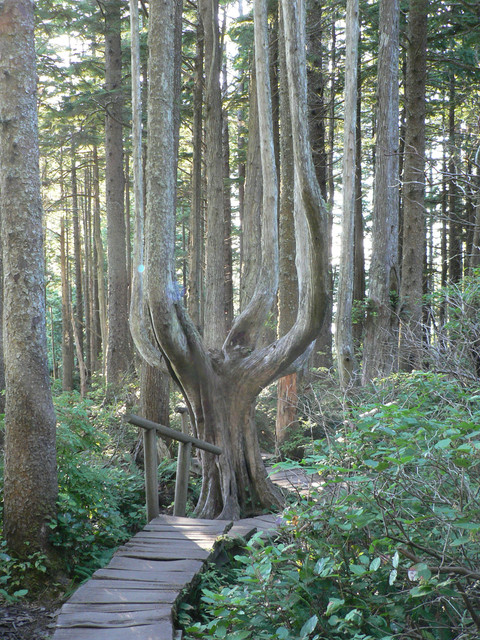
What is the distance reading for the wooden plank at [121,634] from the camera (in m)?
4.29

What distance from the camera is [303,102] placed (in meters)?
7.33

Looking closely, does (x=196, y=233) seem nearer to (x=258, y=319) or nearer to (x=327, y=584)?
(x=258, y=319)

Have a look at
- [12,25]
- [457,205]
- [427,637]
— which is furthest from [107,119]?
[427,637]

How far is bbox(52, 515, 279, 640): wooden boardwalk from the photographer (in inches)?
175

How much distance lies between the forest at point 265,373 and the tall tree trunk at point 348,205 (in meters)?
0.04

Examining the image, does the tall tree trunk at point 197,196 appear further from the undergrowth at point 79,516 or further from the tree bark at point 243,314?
the undergrowth at point 79,516

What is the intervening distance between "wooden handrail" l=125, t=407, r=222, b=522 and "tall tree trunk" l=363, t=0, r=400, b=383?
5.71 m

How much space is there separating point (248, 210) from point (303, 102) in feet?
14.2

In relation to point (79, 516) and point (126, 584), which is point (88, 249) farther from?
point (126, 584)

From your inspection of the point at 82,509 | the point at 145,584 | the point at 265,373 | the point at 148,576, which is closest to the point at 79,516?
the point at 82,509

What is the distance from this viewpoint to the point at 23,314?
647 centimetres

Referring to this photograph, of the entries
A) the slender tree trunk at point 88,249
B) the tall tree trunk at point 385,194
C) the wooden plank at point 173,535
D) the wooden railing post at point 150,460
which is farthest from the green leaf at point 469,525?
the slender tree trunk at point 88,249

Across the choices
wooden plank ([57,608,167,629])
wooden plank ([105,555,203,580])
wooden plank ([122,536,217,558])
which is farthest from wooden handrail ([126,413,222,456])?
wooden plank ([57,608,167,629])

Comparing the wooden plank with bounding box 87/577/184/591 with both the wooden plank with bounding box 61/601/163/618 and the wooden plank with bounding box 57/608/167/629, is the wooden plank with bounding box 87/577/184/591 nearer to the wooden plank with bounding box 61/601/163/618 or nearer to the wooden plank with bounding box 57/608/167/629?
the wooden plank with bounding box 61/601/163/618
